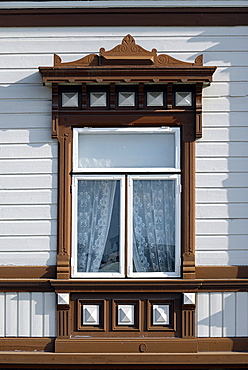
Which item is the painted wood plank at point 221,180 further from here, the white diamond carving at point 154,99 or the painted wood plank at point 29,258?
the painted wood plank at point 29,258

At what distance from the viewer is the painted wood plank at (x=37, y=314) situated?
6.20 m

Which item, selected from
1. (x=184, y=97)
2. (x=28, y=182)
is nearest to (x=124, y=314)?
(x=28, y=182)

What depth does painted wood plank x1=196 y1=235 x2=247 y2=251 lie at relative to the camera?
6.22 metres

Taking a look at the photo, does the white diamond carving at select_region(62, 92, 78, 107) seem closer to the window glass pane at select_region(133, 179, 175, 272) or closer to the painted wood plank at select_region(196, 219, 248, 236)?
the window glass pane at select_region(133, 179, 175, 272)

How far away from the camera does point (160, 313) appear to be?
20.3 feet

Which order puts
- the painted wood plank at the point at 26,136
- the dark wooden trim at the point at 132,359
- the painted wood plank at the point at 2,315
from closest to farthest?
1. the dark wooden trim at the point at 132,359
2. the painted wood plank at the point at 2,315
3. the painted wood plank at the point at 26,136

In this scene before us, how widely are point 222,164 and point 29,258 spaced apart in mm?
2339

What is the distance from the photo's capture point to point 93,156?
6.35 metres

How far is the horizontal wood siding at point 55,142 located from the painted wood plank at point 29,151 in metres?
0.01

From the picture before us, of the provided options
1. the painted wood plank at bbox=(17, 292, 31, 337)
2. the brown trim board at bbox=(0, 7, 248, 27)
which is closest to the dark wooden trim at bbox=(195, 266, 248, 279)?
the painted wood plank at bbox=(17, 292, 31, 337)

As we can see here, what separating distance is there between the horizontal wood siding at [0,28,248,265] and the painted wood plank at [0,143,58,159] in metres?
0.01

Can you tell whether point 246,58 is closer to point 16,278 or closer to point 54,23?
point 54,23

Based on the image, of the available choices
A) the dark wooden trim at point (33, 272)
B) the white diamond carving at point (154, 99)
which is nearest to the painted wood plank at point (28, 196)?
the dark wooden trim at point (33, 272)

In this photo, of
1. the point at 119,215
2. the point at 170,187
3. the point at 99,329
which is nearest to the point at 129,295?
the point at 99,329
